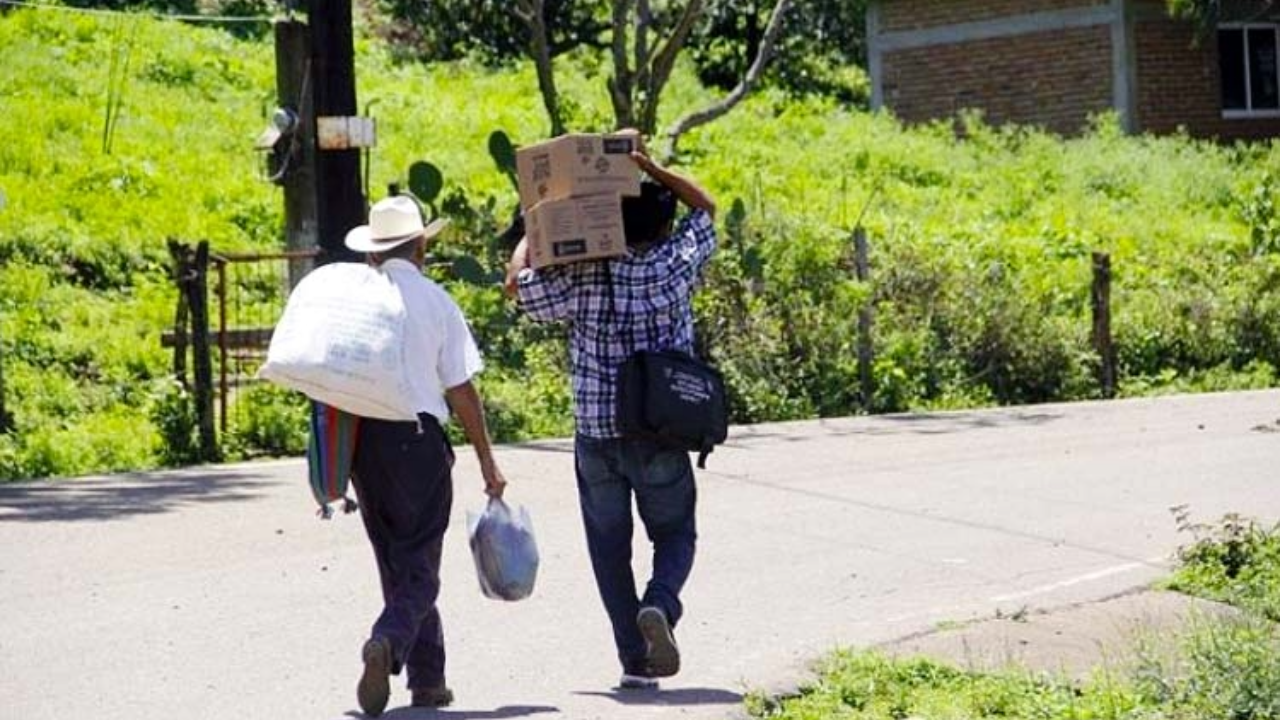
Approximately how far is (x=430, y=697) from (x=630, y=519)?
962 millimetres

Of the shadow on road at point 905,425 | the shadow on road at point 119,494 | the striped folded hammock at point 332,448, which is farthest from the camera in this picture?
the shadow on road at point 905,425

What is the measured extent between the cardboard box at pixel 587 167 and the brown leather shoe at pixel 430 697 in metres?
1.77

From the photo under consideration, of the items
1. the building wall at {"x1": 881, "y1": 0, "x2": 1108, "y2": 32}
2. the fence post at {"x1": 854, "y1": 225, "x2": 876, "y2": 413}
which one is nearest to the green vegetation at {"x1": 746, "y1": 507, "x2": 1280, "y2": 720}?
the fence post at {"x1": 854, "y1": 225, "x2": 876, "y2": 413}

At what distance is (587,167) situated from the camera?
26.6ft

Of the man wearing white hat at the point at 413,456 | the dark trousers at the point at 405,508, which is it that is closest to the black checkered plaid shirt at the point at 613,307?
the man wearing white hat at the point at 413,456

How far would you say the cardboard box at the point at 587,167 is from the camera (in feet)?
26.5

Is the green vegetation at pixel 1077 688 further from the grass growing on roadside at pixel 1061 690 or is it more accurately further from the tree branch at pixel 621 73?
the tree branch at pixel 621 73

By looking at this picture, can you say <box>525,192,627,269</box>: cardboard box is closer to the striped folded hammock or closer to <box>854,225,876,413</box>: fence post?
the striped folded hammock

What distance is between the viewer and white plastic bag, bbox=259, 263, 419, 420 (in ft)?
25.2

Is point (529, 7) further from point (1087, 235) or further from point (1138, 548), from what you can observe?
point (1138, 548)

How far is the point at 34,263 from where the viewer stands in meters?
19.9

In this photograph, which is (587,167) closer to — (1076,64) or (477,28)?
(1076,64)

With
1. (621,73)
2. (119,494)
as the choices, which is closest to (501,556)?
(119,494)

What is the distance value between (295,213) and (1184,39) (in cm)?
2031
